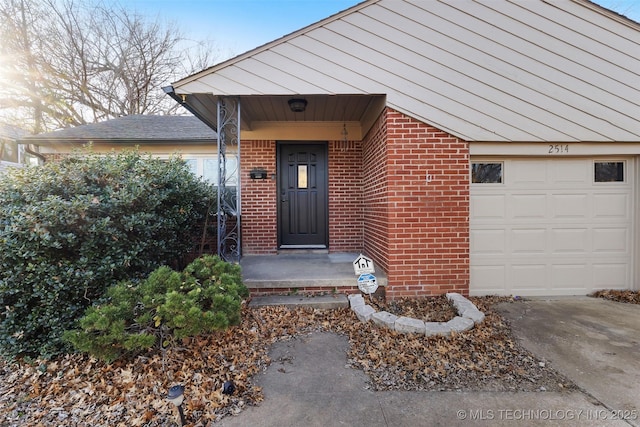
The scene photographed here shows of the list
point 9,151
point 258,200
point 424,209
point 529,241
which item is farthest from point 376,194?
point 9,151

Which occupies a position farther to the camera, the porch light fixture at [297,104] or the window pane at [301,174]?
the window pane at [301,174]

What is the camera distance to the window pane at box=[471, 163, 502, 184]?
13.5ft

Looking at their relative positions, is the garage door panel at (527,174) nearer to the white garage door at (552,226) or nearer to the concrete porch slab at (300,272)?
the white garage door at (552,226)

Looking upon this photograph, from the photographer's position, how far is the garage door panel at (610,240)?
4137 mm

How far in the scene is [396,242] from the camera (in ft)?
12.6

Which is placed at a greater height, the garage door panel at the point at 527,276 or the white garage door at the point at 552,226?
the white garage door at the point at 552,226

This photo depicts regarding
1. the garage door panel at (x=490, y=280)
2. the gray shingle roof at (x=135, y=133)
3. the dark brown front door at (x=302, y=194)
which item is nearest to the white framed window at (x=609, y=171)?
the garage door panel at (x=490, y=280)

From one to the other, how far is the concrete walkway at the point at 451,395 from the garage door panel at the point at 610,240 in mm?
1489

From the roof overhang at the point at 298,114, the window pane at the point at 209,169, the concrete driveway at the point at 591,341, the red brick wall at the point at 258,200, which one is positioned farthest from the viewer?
the window pane at the point at 209,169

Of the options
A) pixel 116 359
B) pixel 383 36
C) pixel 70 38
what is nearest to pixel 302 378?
pixel 116 359

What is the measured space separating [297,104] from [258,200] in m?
2.09

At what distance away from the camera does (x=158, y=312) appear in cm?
250

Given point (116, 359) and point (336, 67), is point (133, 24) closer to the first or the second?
point (336, 67)

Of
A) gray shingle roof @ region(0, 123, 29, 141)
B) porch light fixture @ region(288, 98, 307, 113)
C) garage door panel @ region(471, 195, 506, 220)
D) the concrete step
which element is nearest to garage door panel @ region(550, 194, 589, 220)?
garage door panel @ region(471, 195, 506, 220)
